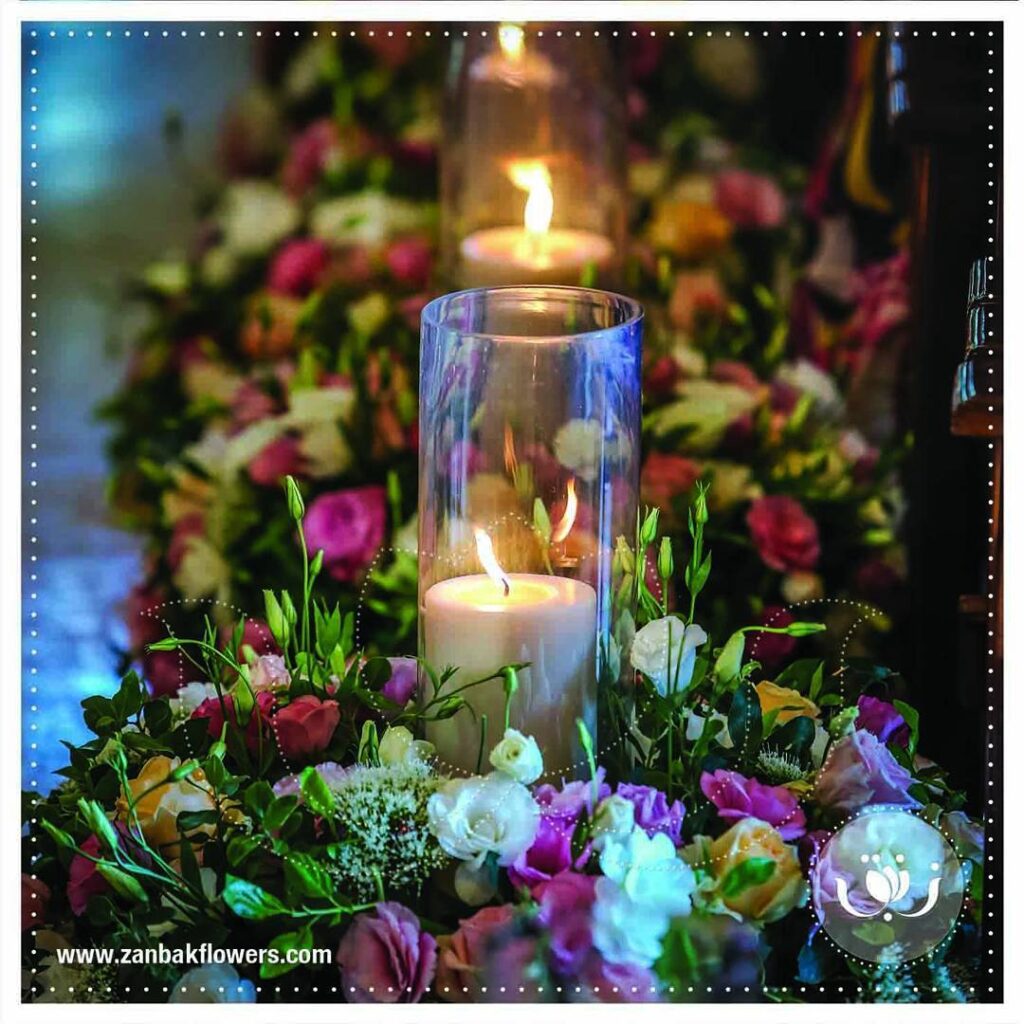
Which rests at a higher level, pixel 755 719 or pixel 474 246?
pixel 474 246

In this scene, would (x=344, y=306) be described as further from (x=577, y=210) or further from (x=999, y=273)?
(x=999, y=273)

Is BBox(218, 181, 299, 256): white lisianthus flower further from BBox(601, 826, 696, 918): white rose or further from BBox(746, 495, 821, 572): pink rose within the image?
BBox(601, 826, 696, 918): white rose

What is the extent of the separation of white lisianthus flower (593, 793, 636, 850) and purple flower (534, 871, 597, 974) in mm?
15

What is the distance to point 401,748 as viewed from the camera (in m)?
0.43

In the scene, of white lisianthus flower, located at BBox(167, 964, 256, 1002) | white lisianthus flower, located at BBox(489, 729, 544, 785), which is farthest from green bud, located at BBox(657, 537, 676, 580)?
white lisianthus flower, located at BBox(167, 964, 256, 1002)

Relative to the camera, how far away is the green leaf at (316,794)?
1.32ft

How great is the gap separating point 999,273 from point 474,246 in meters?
0.30

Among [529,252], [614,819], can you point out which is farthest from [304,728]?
[529,252]

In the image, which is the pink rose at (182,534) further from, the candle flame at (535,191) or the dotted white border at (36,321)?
the candle flame at (535,191)

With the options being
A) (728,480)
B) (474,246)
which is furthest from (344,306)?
(728,480)

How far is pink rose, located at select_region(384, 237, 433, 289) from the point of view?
73cm

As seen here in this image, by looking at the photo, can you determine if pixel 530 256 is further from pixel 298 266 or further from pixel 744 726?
pixel 744 726

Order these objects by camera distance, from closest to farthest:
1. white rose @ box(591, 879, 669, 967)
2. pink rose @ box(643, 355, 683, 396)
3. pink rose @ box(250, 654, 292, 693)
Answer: white rose @ box(591, 879, 669, 967) < pink rose @ box(250, 654, 292, 693) < pink rose @ box(643, 355, 683, 396)

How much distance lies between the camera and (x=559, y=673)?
17.4 inches
